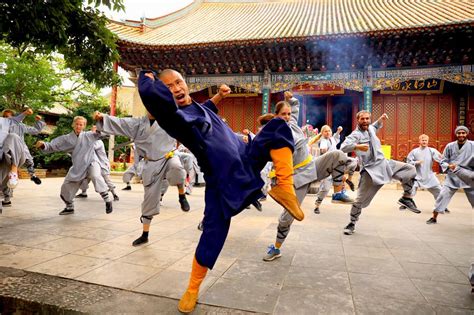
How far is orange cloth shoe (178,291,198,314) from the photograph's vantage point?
6.61 ft

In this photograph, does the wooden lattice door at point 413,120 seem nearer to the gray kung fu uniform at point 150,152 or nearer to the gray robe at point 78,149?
the gray kung fu uniform at point 150,152

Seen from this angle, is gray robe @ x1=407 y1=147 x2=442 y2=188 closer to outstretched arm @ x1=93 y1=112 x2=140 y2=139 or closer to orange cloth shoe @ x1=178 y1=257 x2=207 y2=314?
Answer: outstretched arm @ x1=93 y1=112 x2=140 y2=139

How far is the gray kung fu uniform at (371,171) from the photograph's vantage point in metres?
4.51

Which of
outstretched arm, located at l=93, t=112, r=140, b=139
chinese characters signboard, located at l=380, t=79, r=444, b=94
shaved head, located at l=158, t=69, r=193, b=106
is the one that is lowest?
outstretched arm, located at l=93, t=112, r=140, b=139

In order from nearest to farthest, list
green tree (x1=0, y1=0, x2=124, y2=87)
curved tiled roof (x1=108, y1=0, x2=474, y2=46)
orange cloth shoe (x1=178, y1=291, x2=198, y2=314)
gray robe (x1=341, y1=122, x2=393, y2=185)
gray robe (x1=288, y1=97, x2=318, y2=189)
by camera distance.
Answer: orange cloth shoe (x1=178, y1=291, x2=198, y2=314)
gray robe (x1=288, y1=97, x2=318, y2=189)
green tree (x1=0, y1=0, x2=124, y2=87)
gray robe (x1=341, y1=122, x2=393, y2=185)
curved tiled roof (x1=108, y1=0, x2=474, y2=46)

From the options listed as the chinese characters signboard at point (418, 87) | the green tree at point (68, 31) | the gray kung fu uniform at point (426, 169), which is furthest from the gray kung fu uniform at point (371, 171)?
the chinese characters signboard at point (418, 87)

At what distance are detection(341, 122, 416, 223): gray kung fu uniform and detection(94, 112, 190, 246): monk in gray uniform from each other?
2.52 meters

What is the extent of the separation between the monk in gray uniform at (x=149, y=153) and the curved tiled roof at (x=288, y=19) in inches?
339

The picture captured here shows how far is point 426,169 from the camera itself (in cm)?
795

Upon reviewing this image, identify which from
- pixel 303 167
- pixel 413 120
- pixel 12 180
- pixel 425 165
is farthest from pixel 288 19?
pixel 12 180

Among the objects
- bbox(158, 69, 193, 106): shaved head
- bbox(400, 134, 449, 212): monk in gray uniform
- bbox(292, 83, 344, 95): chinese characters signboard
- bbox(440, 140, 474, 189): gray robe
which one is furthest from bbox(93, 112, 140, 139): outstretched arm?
bbox(292, 83, 344, 95): chinese characters signboard

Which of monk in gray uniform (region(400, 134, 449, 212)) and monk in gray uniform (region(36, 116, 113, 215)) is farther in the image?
monk in gray uniform (region(400, 134, 449, 212))

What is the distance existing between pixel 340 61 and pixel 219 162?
11629 mm

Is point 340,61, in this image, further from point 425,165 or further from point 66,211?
point 66,211
